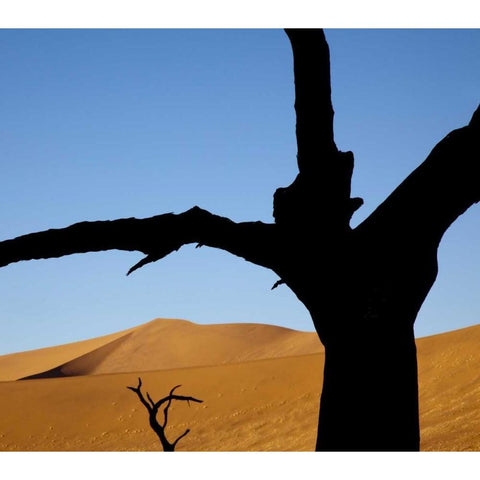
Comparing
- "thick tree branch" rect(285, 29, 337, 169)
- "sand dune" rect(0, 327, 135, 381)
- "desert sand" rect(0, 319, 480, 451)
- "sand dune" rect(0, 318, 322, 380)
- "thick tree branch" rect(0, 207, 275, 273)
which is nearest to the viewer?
"thick tree branch" rect(0, 207, 275, 273)

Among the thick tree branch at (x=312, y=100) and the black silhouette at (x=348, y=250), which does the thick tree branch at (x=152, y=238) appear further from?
the thick tree branch at (x=312, y=100)

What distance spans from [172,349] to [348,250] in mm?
75467

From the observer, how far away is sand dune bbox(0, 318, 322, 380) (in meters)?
73.6

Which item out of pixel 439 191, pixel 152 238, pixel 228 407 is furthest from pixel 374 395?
pixel 228 407

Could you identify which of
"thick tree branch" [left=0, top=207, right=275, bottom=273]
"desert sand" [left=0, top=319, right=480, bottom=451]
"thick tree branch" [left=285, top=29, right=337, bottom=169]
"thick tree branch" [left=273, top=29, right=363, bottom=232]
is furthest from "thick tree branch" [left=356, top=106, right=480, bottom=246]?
"desert sand" [left=0, top=319, right=480, bottom=451]

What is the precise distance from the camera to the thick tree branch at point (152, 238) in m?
4.93

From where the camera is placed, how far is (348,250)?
4953 mm

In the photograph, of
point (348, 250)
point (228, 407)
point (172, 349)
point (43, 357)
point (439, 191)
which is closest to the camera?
point (439, 191)

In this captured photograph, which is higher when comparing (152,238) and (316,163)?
(316,163)

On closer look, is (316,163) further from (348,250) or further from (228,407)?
(228,407)

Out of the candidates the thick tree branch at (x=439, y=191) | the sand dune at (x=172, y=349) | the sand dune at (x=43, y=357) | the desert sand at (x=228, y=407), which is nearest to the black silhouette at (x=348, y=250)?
the thick tree branch at (x=439, y=191)

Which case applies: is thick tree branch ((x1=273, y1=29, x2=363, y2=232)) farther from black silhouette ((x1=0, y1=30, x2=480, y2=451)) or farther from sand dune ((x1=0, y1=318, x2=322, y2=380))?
sand dune ((x1=0, y1=318, x2=322, y2=380))

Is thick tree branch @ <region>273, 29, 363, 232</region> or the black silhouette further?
thick tree branch @ <region>273, 29, 363, 232</region>
